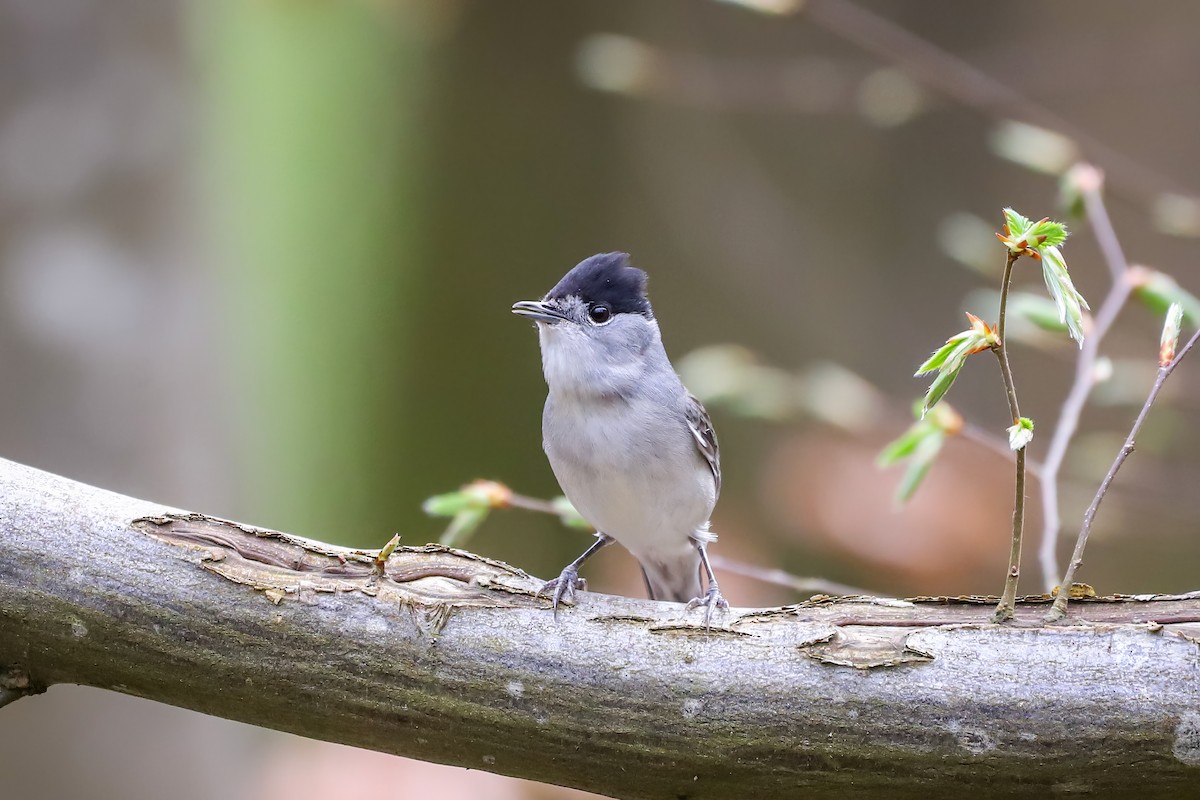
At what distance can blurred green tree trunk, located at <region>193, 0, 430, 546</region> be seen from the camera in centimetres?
642

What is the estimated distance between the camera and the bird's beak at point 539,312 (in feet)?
8.42

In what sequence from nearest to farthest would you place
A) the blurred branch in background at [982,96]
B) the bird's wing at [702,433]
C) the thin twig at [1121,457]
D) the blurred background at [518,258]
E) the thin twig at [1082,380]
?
the thin twig at [1121,457]
the thin twig at [1082,380]
the blurred branch in background at [982,96]
the bird's wing at [702,433]
the blurred background at [518,258]

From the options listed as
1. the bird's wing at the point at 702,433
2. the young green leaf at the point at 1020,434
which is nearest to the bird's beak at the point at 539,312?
the bird's wing at the point at 702,433

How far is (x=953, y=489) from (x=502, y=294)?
3.14 meters

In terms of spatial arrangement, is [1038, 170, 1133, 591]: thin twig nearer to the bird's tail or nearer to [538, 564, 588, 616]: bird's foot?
[538, 564, 588, 616]: bird's foot

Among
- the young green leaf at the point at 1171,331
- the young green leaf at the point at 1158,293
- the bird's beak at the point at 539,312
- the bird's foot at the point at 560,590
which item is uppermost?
the young green leaf at the point at 1158,293

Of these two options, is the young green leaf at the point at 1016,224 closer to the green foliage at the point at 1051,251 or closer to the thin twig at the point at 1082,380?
the green foliage at the point at 1051,251

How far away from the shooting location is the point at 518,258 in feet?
20.9

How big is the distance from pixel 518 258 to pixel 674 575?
11.8 ft

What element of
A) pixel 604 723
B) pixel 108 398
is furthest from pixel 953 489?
pixel 108 398

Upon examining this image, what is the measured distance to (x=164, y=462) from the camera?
3934 mm

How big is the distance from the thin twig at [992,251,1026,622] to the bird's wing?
111 centimetres

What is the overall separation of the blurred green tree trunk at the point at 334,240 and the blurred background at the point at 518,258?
3 centimetres

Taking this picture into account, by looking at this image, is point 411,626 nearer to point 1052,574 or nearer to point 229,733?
point 1052,574
